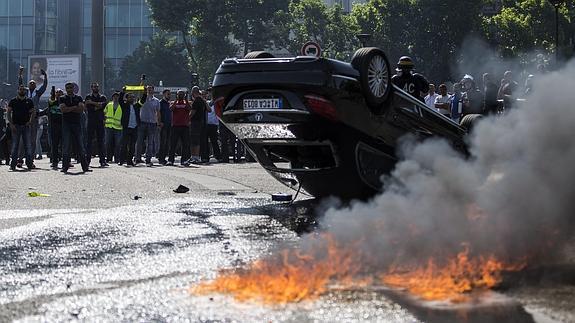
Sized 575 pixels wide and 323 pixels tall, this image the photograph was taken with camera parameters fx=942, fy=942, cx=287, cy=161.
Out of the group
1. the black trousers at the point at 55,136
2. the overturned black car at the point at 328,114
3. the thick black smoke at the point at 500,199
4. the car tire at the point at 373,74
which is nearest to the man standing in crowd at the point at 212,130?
the black trousers at the point at 55,136

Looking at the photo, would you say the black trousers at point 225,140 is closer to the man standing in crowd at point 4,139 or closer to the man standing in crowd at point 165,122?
the man standing in crowd at point 165,122

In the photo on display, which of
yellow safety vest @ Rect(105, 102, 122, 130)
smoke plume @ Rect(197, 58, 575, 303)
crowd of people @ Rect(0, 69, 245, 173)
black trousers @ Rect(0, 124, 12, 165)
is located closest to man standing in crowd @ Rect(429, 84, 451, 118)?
crowd of people @ Rect(0, 69, 245, 173)

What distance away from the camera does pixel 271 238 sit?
22.1ft

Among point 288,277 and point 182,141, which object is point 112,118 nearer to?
point 182,141

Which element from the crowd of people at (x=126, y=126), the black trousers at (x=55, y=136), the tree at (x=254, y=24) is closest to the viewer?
the crowd of people at (x=126, y=126)

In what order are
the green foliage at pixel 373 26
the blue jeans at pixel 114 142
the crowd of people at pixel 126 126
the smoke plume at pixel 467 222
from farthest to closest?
the green foliage at pixel 373 26
the blue jeans at pixel 114 142
the crowd of people at pixel 126 126
the smoke plume at pixel 467 222

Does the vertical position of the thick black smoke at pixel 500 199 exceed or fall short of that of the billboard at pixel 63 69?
it exceeds it

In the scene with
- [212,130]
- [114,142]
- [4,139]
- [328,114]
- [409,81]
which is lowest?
[4,139]

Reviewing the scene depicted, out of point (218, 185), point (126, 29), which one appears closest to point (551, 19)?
point (218, 185)

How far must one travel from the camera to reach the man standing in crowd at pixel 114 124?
23234 mm

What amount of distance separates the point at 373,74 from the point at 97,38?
3416 centimetres

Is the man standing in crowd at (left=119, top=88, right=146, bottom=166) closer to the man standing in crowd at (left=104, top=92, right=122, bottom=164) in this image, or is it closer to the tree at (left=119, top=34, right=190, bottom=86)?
the man standing in crowd at (left=104, top=92, right=122, bottom=164)

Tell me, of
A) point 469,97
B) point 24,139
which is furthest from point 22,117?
point 469,97

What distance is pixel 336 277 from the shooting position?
4754 millimetres
